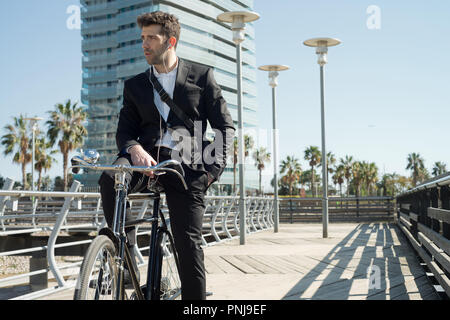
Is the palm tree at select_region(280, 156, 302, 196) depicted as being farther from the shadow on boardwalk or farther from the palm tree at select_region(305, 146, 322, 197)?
the shadow on boardwalk

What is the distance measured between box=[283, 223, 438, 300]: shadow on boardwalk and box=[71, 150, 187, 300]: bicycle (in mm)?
2063

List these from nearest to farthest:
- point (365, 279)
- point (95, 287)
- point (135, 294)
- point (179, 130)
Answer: point (95, 287)
point (135, 294)
point (179, 130)
point (365, 279)

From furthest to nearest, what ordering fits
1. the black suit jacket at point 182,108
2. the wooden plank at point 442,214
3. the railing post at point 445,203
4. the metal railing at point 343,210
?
the metal railing at point 343,210, the railing post at point 445,203, the wooden plank at point 442,214, the black suit jacket at point 182,108

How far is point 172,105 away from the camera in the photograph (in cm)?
286

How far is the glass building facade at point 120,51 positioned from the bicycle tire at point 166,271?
270ft

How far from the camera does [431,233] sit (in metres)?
4.93

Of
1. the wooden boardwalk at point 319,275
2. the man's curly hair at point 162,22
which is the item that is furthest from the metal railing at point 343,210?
the man's curly hair at point 162,22

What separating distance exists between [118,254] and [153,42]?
3.90 feet

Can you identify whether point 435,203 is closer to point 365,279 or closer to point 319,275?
point 365,279

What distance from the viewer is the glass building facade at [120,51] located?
89.2 meters

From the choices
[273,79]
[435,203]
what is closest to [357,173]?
[273,79]

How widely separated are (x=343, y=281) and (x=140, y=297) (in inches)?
135

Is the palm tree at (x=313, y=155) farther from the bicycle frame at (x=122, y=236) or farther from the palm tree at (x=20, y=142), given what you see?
the bicycle frame at (x=122, y=236)

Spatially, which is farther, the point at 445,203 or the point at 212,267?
the point at 212,267
